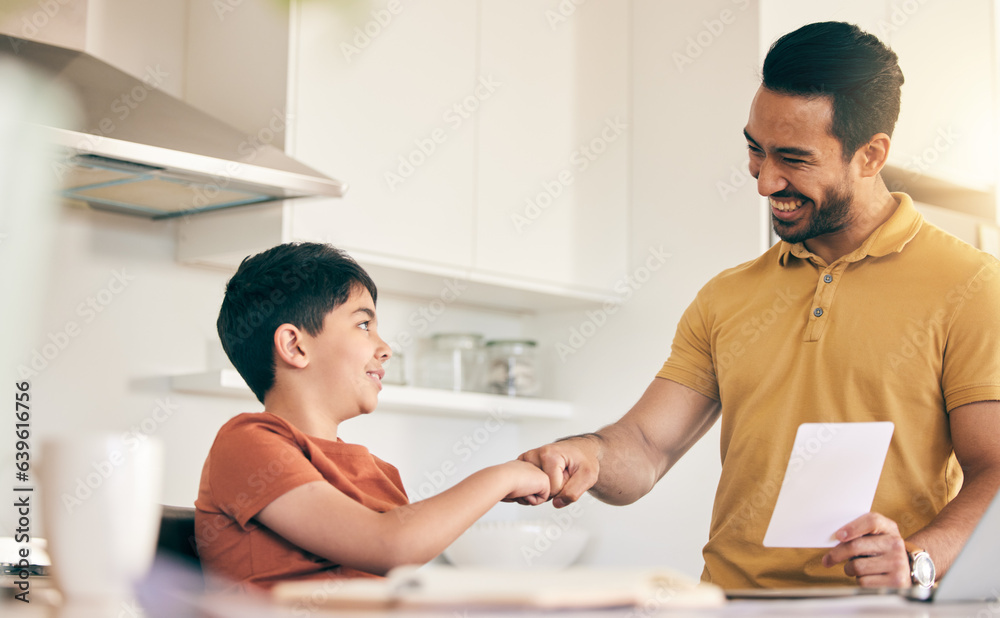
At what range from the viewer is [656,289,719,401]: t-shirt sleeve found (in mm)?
1540

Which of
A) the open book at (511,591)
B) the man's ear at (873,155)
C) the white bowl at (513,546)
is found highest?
the man's ear at (873,155)

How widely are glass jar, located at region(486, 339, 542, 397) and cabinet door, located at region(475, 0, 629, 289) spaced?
0.25m

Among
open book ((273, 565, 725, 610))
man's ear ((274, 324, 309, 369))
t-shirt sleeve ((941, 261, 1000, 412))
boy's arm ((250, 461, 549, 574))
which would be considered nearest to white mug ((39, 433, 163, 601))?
open book ((273, 565, 725, 610))

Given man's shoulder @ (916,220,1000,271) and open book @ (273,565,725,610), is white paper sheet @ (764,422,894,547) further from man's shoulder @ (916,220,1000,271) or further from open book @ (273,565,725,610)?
man's shoulder @ (916,220,1000,271)

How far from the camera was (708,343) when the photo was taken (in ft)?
5.07

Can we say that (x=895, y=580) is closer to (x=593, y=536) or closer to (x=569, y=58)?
(x=593, y=536)

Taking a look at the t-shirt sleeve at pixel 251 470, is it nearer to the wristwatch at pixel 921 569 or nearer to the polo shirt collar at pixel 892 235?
the wristwatch at pixel 921 569

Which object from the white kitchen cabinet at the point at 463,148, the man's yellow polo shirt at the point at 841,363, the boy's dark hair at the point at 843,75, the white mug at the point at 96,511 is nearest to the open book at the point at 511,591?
the white mug at the point at 96,511

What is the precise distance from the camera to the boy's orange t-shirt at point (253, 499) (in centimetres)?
98

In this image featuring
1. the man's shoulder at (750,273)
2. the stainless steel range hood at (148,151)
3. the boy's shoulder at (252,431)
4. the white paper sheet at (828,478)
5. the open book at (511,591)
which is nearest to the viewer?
the open book at (511,591)

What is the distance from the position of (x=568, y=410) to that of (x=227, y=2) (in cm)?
137

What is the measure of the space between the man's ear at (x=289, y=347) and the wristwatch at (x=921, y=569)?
0.74 m

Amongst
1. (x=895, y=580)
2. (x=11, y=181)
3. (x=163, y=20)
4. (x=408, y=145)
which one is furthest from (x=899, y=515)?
(x=163, y=20)

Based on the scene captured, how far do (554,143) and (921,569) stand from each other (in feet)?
5.65
